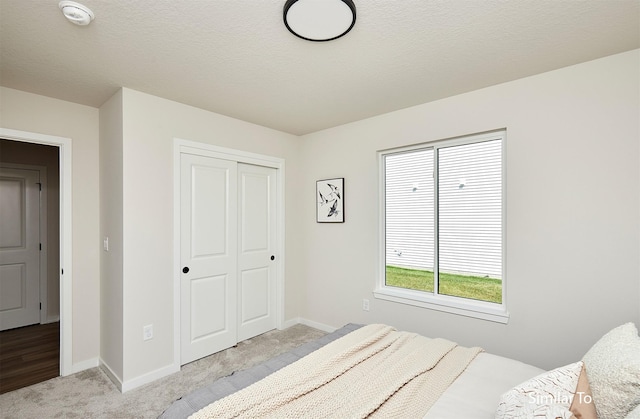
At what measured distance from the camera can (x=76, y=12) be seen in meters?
1.60

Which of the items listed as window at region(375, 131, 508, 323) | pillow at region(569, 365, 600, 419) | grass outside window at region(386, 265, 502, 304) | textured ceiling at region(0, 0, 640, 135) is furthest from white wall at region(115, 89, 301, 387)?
pillow at region(569, 365, 600, 419)

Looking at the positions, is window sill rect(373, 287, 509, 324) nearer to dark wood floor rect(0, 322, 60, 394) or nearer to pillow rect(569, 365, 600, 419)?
pillow rect(569, 365, 600, 419)

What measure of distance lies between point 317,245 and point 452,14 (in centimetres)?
286

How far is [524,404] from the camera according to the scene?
3.46 feet

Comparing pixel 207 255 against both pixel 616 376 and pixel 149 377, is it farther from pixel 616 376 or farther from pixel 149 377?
pixel 616 376

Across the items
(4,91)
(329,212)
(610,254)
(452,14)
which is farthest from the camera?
(329,212)

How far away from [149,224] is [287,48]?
189cm

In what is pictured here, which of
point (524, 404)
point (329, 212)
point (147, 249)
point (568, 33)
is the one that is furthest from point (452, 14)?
point (147, 249)

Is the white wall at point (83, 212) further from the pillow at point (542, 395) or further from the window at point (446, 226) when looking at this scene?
the pillow at point (542, 395)

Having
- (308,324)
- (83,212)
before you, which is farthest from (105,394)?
(308,324)

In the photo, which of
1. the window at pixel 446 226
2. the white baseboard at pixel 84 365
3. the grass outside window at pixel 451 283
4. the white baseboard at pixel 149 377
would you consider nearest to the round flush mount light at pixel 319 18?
the window at pixel 446 226

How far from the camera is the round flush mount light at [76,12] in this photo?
1.56 metres

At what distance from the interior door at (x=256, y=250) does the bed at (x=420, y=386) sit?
5.93 feet

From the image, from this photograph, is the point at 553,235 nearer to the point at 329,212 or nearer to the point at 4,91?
the point at 329,212
